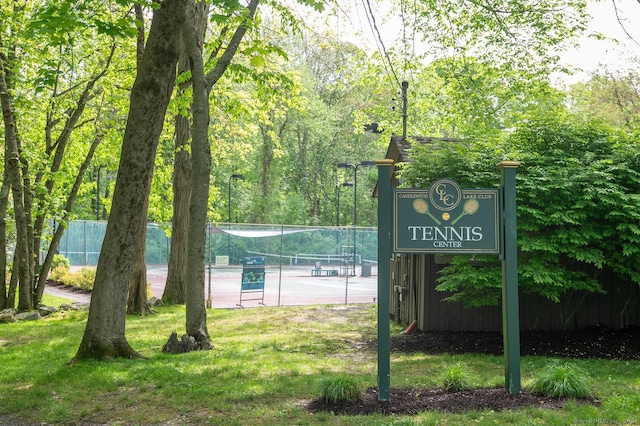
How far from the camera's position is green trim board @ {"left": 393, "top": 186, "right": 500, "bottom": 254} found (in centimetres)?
686

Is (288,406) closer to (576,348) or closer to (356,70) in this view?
(576,348)

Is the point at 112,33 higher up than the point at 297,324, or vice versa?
the point at 112,33

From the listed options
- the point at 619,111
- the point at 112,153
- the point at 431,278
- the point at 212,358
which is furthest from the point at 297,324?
the point at 619,111

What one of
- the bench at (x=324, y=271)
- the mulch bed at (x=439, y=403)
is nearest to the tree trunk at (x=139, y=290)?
the mulch bed at (x=439, y=403)

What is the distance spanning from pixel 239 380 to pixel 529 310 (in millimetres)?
5833

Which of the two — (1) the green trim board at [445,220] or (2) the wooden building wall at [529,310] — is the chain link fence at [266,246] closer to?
(2) the wooden building wall at [529,310]

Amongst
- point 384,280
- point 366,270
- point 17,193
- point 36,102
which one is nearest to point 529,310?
point 384,280

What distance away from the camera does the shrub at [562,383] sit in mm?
6199

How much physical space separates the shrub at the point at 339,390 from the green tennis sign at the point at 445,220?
4.98ft

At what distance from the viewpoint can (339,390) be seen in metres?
6.13

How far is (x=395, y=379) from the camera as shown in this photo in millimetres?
7508

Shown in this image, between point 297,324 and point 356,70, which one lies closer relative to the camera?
point 297,324

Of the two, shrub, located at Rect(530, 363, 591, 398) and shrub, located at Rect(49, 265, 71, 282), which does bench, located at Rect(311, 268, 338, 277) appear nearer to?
shrub, located at Rect(49, 265, 71, 282)

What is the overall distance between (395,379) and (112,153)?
16083 millimetres
